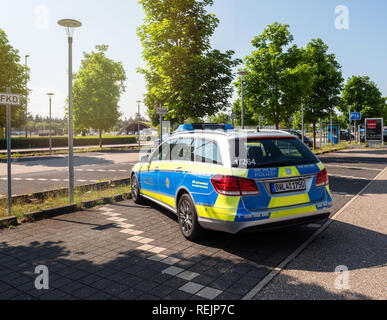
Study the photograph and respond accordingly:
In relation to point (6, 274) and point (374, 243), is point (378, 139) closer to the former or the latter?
point (374, 243)

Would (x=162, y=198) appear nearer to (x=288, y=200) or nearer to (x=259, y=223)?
(x=259, y=223)

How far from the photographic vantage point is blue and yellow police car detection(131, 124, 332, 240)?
437cm

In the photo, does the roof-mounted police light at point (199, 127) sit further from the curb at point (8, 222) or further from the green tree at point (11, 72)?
the green tree at point (11, 72)

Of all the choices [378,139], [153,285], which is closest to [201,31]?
[153,285]

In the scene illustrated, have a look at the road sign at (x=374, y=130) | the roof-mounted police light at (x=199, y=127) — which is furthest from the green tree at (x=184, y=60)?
the road sign at (x=374, y=130)

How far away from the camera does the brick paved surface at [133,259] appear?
11.8 ft

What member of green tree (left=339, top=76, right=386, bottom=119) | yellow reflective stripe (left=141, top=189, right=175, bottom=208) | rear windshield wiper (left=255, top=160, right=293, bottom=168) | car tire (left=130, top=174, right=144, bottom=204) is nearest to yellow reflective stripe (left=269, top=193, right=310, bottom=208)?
rear windshield wiper (left=255, top=160, right=293, bottom=168)

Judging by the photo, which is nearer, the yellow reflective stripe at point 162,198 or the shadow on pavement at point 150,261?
the shadow on pavement at point 150,261

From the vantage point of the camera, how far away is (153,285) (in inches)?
145

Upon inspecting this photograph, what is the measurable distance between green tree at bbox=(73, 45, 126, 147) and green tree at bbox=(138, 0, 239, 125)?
17.7 meters

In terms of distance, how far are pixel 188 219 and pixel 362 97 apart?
4413 cm

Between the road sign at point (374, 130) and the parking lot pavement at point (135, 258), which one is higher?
the road sign at point (374, 130)

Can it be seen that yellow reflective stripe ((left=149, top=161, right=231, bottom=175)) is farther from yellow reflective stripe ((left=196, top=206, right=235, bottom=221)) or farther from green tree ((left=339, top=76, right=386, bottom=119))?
green tree ((left=339, top=76, right=386, bottom=119))

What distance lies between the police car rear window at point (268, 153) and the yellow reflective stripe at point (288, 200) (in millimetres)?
454
